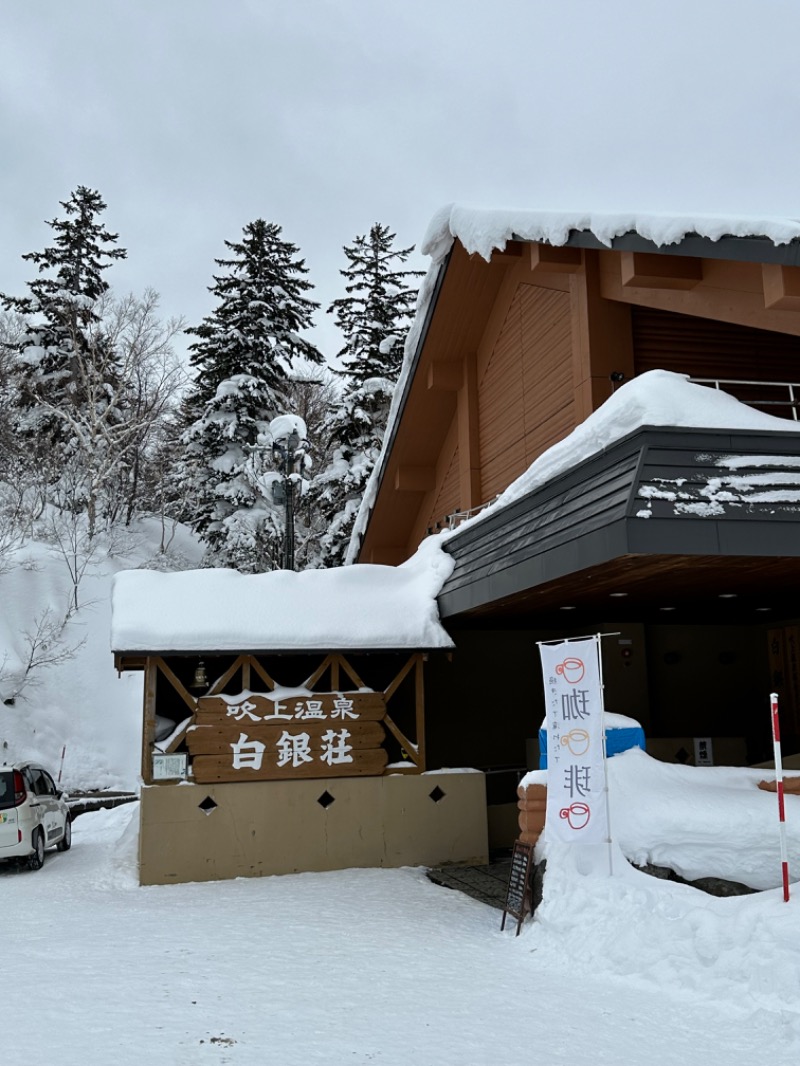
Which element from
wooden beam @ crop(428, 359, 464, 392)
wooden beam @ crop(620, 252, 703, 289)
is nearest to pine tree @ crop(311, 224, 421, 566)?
wooden beam @ crop(428, 359, 464, 392)

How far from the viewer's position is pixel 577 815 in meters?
6.90

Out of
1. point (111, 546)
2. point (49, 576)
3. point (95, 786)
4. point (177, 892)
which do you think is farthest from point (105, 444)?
point (177, 892)

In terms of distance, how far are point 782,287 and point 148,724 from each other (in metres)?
7.81

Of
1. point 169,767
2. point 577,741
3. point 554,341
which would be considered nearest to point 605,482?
point 577,741

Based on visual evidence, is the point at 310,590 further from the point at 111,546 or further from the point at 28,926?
the point at 111,546

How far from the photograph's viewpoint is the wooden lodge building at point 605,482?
639cm

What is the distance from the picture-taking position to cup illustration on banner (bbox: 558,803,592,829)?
22.4 feet

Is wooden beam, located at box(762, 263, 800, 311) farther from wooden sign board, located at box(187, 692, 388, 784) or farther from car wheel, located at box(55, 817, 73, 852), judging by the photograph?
car wheel, located at box(55, 817, 73, 852)

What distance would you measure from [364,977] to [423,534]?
11.2 m

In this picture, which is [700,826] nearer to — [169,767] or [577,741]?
[577,741]

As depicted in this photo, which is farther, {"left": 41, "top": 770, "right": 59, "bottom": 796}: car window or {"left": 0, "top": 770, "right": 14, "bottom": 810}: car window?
{"left": 41, "top": 770, "right": 59, "bottom": 796}: car window

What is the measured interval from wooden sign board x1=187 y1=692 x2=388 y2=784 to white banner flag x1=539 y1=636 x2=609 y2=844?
3.73 meters

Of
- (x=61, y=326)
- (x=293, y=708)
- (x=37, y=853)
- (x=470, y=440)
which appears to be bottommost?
(x=37, y=853)

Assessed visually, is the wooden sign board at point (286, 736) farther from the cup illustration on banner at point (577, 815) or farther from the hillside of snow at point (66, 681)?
the hillside of snow at point (66, 681)
